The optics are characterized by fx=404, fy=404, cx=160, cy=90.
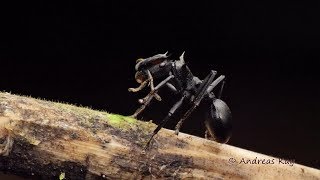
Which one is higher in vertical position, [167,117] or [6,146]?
[6,146]

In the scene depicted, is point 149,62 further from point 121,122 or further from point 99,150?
point 99,150

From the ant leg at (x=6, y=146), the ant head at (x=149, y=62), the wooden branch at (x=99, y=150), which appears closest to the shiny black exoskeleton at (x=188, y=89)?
the ant head at (x=149, y=62)

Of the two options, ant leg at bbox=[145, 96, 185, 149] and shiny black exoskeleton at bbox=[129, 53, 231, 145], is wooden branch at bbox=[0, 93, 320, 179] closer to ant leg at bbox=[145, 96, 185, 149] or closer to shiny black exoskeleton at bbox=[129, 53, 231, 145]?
ant leg at bbox=[145, 96, 185, 149]

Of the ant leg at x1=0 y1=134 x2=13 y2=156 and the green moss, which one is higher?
the ant leg at x1=0 y1=134 x2=13 y2=156

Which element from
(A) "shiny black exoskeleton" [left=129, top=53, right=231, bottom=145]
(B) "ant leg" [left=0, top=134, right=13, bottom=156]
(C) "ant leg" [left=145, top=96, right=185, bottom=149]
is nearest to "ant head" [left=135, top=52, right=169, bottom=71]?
(A) "shiny black exoskeleton" [left=129, top=53, right=231, bottom=145]

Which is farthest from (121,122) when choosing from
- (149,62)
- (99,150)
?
(149,62)

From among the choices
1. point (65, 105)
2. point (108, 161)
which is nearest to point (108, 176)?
point (108, 161)
